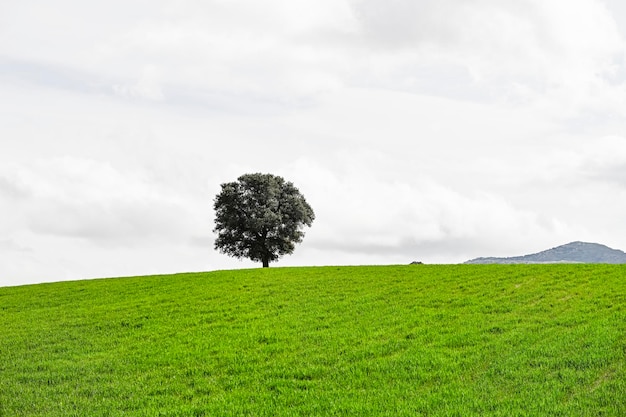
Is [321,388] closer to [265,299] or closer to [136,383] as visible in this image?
[136,383]

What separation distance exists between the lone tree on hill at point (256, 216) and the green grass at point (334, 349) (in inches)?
1396

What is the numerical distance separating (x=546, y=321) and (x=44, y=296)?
3405 centimetres

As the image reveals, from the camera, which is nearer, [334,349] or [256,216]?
[334,349]

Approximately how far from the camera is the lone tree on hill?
2987 inches

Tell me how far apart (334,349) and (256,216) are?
5306 cm

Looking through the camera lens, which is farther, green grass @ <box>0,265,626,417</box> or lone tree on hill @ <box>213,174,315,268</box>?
lone tree on hill @ <box>213,174,315,268</box>

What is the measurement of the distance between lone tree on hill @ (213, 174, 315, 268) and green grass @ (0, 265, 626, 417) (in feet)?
116

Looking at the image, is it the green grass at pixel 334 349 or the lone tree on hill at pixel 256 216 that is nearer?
the green grass at pixel 334 349

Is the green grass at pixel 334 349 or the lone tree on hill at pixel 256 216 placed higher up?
the lone tree on hill at pixel 256 216

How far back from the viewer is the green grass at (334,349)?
671 inches

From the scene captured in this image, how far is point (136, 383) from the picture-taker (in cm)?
2033

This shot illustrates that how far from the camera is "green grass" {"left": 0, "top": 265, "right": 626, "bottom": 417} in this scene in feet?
55.9

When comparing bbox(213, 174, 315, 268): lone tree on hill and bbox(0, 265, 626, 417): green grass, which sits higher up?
bbox(213, 174, 315, 268): lone tree on hill

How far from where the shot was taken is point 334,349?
22812 millimetres
